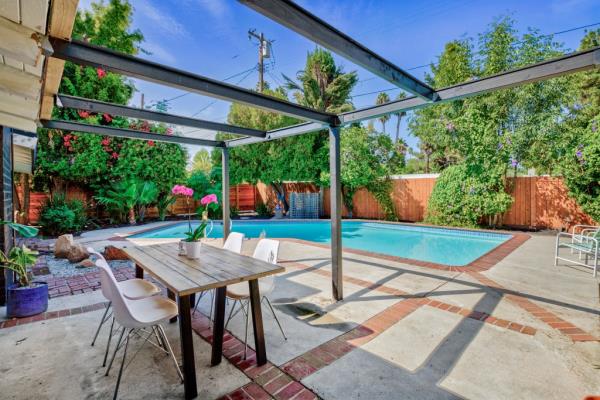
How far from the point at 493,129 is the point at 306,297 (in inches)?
369

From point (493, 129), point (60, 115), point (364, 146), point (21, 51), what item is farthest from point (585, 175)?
point (60, 115)

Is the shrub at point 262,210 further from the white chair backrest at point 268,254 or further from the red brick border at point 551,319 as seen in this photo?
the red brick border at point 551,319

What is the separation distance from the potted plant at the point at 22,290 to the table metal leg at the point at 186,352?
8.07 feet

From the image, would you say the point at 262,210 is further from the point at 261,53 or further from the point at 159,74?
the point at 159,74

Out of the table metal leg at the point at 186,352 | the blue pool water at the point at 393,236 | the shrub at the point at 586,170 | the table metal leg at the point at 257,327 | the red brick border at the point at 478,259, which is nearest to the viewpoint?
the table metal leg at the point at 186,352

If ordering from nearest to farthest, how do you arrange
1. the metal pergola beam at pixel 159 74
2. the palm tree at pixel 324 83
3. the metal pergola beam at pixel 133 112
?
1. the metal pergola beam at pixel 159 74
2. the metal pergola beam at pixel 133 112
3. the palm tree at pixel 324 83

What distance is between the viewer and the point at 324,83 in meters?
17.8

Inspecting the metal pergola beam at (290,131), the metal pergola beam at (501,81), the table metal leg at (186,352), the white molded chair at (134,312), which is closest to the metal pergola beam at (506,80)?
the metal pergola beam at (501,81)

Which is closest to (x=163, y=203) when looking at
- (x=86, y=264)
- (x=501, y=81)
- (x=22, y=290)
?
(x=86, y=264)

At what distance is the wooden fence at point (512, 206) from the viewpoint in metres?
9.20

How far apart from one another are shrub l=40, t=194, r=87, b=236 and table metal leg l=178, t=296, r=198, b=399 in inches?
387

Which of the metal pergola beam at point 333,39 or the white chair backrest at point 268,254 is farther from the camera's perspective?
the white chair backrest at point 268,254

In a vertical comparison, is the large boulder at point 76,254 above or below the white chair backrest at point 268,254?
below

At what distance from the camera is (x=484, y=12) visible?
9008 millimetres
